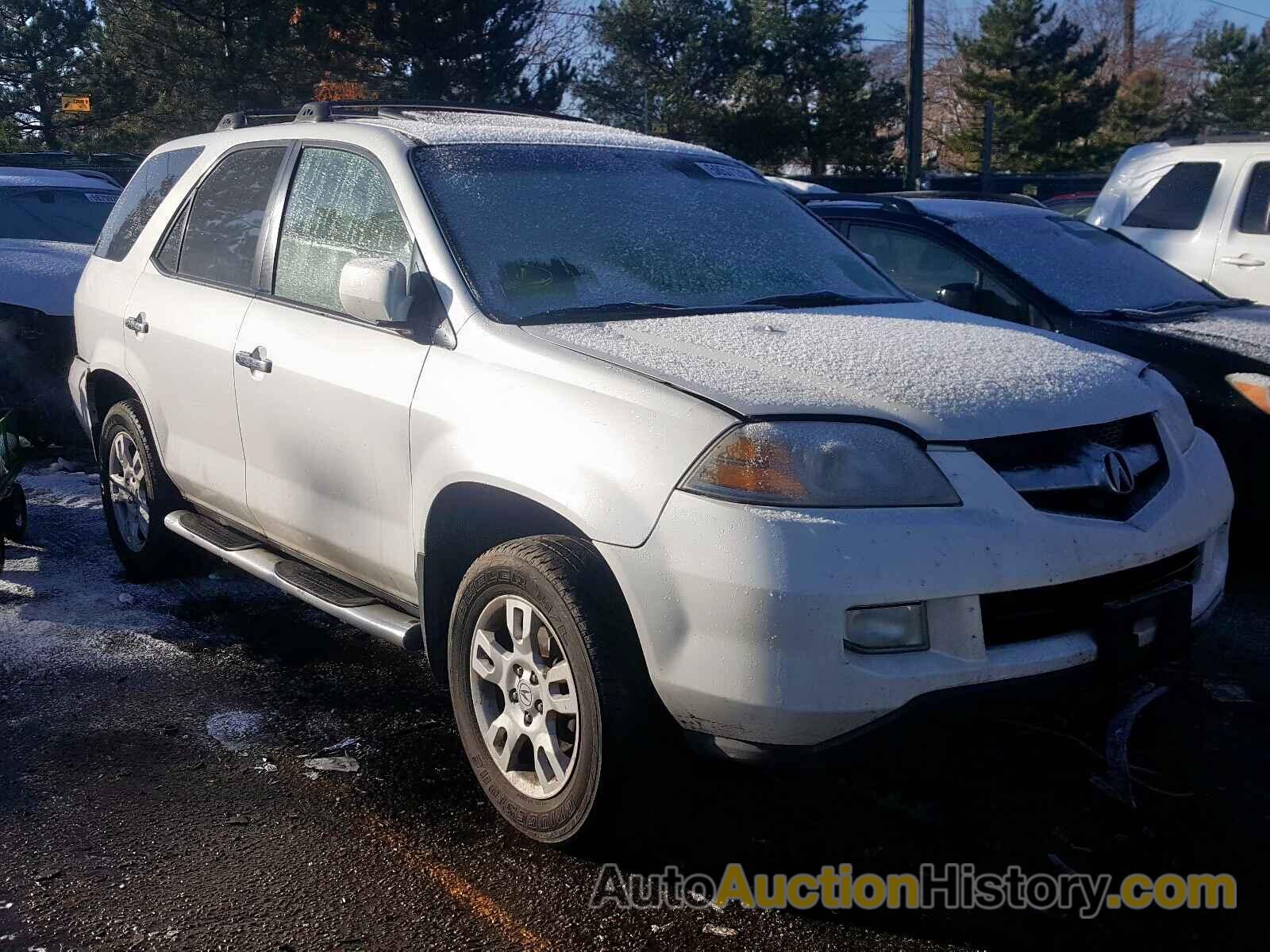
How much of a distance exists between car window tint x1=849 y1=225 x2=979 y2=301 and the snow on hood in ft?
3.10

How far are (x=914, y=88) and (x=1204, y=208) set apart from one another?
12.6 meters

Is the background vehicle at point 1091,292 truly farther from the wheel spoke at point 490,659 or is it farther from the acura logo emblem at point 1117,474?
the wheel spoke at point 490,659

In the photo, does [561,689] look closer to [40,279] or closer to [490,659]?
[490,659]

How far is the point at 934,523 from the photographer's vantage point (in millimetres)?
2811

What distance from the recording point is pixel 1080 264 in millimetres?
6348

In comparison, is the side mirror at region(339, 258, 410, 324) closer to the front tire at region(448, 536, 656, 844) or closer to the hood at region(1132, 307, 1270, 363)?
the front tire at region(448, 536, 656, 844)

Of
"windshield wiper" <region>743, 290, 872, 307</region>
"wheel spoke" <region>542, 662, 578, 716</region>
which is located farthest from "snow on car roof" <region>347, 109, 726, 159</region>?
"wheel spoke" <region>542, 662, 578, 716</region>

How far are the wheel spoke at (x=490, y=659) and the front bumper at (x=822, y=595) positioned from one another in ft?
1.64

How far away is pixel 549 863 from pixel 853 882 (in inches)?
29.1

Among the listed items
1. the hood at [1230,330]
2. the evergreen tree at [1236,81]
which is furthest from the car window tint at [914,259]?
the evergreen tree at [1236,81]

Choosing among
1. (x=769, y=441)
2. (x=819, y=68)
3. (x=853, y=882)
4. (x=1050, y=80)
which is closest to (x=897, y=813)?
(x=853, y=882)

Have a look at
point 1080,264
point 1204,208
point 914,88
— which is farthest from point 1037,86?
point 1080,264

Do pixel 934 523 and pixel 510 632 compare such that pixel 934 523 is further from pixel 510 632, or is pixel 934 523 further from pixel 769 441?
pixel 510 632

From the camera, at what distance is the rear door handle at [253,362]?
13.5 feet
